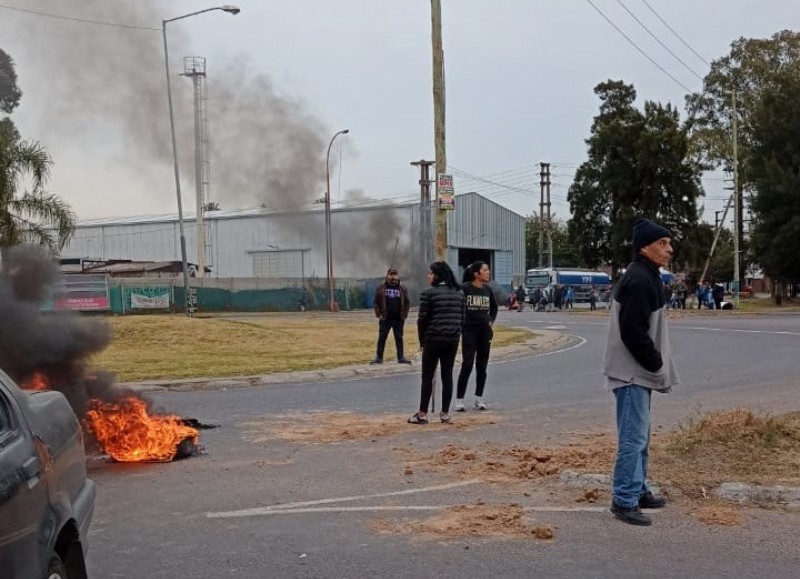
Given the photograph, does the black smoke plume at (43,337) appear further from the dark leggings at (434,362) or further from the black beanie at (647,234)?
the black beanie at (647,234)

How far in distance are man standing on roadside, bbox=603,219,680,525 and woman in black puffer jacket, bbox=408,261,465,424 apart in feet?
12.3

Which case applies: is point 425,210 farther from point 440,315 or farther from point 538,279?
point 440,315

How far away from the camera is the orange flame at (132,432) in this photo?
711 centimetres

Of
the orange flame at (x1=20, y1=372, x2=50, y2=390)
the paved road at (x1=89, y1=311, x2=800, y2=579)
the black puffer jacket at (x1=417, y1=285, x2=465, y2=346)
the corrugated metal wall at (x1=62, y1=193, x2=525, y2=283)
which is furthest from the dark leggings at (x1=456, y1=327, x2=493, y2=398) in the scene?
the corrugated metal wall at (x1=62, y1=193, x2=525, y2=283)

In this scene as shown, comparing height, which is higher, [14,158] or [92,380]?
[14,158]

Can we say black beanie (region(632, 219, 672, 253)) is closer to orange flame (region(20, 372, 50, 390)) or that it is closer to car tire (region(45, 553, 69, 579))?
car tire (region(45, 553, 69, 579))

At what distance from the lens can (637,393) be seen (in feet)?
17.2

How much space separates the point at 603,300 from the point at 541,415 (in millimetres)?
51380

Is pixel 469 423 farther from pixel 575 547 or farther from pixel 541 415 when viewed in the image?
pixel 575 547

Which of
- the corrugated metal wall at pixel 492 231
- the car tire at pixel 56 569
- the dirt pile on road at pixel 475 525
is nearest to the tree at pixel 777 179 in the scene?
the corrugated metal wall at pixel 492 231

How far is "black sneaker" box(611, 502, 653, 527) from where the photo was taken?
5.16 metres

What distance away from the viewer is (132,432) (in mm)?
7230

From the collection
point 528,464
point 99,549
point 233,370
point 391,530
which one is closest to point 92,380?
point 99,549

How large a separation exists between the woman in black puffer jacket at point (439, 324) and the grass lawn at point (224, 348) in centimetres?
570
